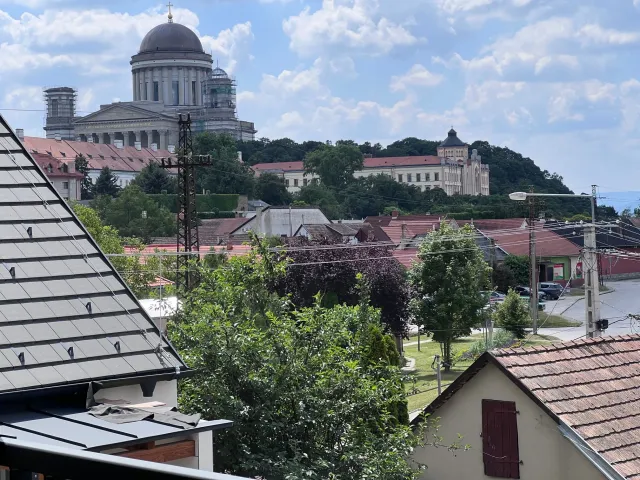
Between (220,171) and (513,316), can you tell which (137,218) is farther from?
(513,316)

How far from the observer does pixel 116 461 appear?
2.41 metres

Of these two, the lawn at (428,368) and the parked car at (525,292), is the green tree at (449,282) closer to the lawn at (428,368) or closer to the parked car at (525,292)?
the lawn at (428,368)

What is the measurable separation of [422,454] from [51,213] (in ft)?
26.5

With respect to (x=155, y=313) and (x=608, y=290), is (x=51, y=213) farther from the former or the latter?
(x=608, y=290)

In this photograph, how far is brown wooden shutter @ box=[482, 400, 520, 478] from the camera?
50.3 ft

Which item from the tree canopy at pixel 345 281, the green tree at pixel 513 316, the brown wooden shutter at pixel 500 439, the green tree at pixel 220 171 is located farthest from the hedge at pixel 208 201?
the brown wooden shutter at pixel 500 439

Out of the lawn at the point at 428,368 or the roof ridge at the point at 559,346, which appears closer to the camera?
the roof ridge at the point at 559,346

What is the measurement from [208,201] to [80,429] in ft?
382

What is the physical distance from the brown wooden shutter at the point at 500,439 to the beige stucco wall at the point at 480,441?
9 centimetres

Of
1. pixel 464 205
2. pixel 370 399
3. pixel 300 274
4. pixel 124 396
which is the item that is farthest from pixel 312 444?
pixel 464 205

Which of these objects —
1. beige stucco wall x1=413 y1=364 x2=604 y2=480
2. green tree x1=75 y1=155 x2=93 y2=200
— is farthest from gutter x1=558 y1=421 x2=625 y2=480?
green tree x1=75 y1=155 x2=93 y2=200

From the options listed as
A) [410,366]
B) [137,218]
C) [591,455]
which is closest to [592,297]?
[591,455]

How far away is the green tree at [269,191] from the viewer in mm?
139500

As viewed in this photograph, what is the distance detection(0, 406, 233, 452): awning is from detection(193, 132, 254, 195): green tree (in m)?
122
